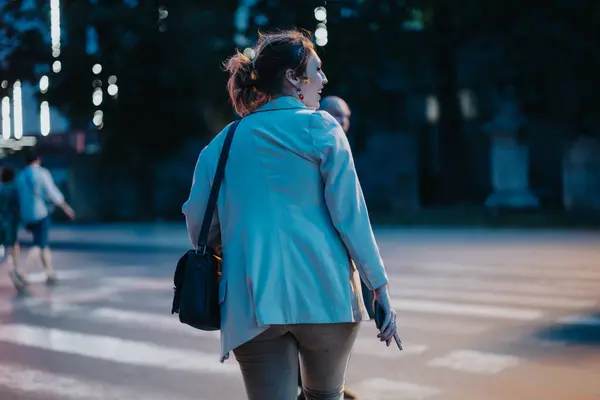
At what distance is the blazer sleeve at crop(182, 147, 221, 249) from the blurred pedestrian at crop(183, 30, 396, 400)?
66 mm

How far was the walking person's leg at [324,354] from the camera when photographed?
8.80 ft

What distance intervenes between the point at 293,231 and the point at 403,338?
4935 mm

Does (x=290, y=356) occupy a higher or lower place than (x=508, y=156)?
higher

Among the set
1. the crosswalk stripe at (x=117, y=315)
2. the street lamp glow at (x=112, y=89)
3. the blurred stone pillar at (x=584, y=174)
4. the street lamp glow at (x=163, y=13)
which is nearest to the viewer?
the crosswalk stripe at (x=117, y=315)

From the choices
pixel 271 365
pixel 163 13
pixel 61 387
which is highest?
pixel 163 13

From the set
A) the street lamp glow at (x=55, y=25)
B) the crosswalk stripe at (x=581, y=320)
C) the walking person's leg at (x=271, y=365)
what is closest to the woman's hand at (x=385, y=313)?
the walking person's leg at (x=271, y=365)

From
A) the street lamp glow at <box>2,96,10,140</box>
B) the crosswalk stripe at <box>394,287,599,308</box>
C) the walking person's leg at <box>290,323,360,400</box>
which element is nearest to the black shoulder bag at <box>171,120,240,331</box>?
the walking person's leg at <box>290,323,360,400</box>

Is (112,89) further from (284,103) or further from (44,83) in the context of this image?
(284,103)

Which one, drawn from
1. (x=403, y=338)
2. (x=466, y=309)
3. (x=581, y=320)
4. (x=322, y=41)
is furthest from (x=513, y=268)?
(x=322, y=41)

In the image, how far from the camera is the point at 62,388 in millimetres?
5848

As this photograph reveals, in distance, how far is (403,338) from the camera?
7375 millimetres

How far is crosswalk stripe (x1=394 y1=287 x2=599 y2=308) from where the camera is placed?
9.05 m

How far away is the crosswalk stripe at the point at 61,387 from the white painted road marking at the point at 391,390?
1106 millimetres

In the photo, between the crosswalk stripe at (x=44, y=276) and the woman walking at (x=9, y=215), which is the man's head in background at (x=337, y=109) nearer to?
the woman walking at (x=9, y=215)
